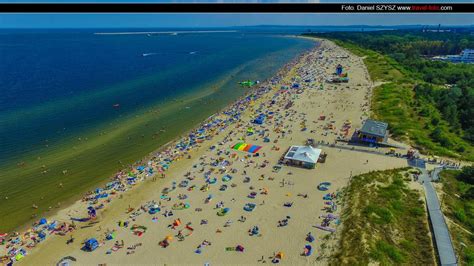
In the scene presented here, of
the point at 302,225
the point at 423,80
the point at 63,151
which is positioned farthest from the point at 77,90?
the point at 423,80

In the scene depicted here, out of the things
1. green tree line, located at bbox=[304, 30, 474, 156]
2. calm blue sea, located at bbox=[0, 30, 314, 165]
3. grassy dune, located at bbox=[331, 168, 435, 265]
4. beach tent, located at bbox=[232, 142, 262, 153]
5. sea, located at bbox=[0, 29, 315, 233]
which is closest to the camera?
grassy dune, located at bbox=[331, 168, 435, 265]

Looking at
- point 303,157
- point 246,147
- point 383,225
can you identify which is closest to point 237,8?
point 383,225

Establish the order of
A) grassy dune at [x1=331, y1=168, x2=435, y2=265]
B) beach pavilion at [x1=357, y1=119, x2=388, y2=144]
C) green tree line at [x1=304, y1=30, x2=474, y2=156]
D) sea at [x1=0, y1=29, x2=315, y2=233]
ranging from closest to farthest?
1. grassy dune at [x1=331, y1=168, x2=435, y2=265]
2. sea at [x1=0, y1=29, x2=315, y2=233]
3. beach pavilion at [x1=357, y1=119, x2=388, y2=144]
4. green tree line at [x1=304, y1=30, x2=474, y2=156]

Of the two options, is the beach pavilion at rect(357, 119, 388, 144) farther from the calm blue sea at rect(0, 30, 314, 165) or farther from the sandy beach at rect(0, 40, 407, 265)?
the calm blue sea at rect(0, 30, 314, 165)

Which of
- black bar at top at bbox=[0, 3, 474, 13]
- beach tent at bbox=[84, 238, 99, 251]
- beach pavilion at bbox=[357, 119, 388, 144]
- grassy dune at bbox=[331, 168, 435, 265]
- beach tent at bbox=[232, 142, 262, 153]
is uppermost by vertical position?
black bar at top at bbox=[0, 3, 474, 13]

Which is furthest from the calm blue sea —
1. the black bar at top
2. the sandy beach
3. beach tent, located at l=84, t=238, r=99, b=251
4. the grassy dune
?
the black bar at top

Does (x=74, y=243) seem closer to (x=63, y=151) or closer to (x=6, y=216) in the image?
(x=6, y=216)

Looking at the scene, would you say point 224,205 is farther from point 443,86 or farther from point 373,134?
point 443,86

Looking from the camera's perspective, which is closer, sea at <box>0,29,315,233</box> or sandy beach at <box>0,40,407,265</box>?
sandy beach at <box>0,40,407,265</box>
